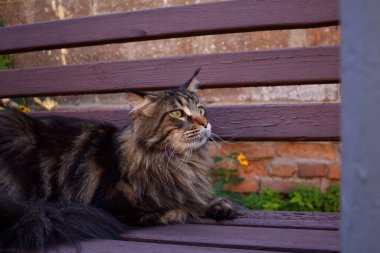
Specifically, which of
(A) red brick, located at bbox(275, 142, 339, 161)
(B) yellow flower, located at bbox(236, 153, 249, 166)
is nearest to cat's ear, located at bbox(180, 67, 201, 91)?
(B) yellow flower, located at bbox(236, 153, 249, 166)

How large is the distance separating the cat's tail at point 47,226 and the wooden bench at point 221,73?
7 cm

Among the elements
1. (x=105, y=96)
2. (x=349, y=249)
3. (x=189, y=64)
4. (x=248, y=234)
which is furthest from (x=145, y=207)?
(x=105, y=96)

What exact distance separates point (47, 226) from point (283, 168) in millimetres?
1968

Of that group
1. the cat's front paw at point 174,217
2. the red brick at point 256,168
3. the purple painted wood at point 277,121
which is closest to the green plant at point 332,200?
the red brick at point 256,168

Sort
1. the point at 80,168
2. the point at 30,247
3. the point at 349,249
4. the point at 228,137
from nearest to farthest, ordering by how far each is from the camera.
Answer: the point at 349,249, the point at 30,247, the point at 80,168, the point at 228,137

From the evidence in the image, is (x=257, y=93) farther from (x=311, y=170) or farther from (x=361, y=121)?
(x=361, y=121)

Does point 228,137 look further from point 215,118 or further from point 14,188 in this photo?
point 14,188

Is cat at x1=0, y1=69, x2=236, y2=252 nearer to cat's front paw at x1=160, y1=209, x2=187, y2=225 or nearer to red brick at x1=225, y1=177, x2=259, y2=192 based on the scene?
cat's front paw at x1=160, y1=209, x2=187, y2=225

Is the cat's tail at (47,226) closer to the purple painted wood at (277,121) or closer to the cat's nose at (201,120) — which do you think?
the cat's nose at (201,120)

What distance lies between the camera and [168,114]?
1.99 meters

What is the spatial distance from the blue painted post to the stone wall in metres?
2.30

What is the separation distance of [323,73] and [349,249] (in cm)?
131

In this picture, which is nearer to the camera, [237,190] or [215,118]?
[215,118]

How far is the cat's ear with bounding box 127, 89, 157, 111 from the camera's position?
1.95m
